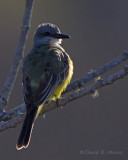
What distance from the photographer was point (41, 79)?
4949mm

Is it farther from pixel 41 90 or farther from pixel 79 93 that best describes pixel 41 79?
pixel 79 93

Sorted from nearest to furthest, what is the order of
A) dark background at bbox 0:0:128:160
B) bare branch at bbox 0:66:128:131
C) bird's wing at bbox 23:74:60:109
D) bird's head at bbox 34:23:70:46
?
1. bare branch at bbox 0:66:128:131
2. bird's wing at bbox 23:74:60:109
3. bird's head at bbox 34:23:70:46
4. dark background at bbox 0:0:128:160

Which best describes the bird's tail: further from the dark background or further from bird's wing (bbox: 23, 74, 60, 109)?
the dark background

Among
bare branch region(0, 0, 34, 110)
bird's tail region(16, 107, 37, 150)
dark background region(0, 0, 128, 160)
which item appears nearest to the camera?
bird's tail region(16, 107, 37, 150)

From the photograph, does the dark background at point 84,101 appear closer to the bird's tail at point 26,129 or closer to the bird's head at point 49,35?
the bird's head at point 49,35

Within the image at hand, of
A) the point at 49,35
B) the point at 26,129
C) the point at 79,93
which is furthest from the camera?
the point at 49,35

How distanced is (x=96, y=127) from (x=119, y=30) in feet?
6.64

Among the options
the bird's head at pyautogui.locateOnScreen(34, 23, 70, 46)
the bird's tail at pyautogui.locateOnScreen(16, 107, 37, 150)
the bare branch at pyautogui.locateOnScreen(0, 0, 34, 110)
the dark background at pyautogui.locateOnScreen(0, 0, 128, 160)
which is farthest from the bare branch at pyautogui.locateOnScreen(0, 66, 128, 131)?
the dark background at pyautogui.locateOnScreen(0, 0, 128, 160)

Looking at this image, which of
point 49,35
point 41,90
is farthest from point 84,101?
point 41,90

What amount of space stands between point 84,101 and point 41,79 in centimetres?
274

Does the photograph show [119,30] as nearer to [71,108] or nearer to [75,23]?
[75,23]

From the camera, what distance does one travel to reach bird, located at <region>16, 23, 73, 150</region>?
457cm

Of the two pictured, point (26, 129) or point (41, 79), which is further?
point (41, 79)

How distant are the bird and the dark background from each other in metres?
1.78
